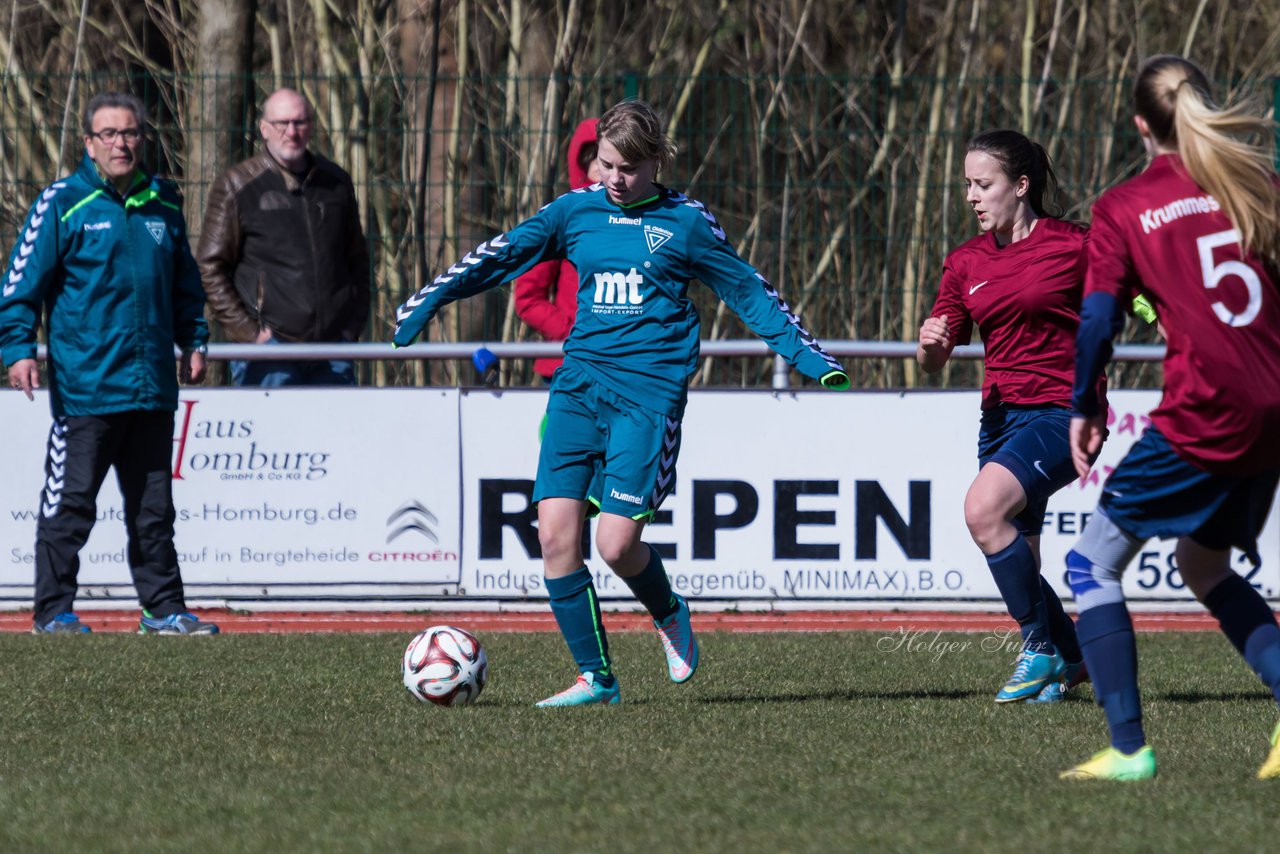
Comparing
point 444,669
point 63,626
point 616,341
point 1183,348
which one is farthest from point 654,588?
point 63,626

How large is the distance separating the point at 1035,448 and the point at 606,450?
1444 mm

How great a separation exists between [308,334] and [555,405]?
3617 millimetres

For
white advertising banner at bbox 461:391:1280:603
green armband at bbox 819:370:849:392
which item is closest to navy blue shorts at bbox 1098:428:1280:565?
green armband at bbox 819:370:849:392

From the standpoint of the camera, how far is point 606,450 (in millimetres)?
6406

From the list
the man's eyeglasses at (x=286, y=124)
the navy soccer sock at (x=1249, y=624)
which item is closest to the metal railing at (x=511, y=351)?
the man's eyeglasses at (x=286, y=124)

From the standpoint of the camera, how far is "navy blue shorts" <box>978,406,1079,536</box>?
643cm

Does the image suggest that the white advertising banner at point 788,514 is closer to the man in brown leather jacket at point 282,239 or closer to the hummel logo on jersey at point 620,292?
the man in brown leather jacket at point 282,239

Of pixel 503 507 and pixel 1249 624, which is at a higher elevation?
pixel 1249 624

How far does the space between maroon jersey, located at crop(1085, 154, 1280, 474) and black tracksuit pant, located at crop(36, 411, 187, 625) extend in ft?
17.5

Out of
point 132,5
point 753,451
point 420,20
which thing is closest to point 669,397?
point 753,451

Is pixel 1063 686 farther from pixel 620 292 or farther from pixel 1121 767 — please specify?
pixel 620 292

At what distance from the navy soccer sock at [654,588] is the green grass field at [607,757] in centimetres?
34

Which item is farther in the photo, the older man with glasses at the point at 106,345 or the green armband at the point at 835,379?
the older man with glasses at the point at 106,345

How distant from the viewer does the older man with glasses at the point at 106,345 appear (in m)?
8.52
